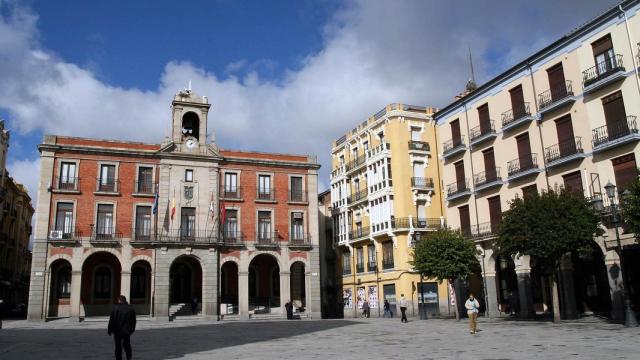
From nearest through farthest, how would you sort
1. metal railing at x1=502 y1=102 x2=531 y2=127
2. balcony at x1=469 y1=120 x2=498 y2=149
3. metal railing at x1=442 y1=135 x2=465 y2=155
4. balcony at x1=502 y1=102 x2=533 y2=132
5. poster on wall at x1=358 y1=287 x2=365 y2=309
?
balcony at x1=502 y1=102 x2=533 y2=132
metal railing at x1=502 y1=102 x2=531 y2=127
balcony at x1=469 y1=120 x2=498 y2=149
metal railing at x1=442 y1=135 x2=465 y2=155
poster on wall at x1=358 y1=287 x2=365 y2=309

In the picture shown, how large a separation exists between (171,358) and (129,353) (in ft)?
5.33

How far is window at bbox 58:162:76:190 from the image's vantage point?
41.7 metres

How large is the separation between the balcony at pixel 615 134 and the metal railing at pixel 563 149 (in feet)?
3.42

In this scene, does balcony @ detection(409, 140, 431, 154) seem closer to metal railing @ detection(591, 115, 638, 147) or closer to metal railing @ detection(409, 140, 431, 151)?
metal railing @ detection(409, 140, 431, 151)

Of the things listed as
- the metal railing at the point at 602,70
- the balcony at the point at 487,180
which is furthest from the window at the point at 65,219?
the metal railing at the point at 602,70

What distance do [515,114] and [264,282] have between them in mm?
25192

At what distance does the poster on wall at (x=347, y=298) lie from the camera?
5066 cm

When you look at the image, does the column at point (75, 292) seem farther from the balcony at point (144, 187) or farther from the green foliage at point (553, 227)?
the green foliage at point (553, 227)

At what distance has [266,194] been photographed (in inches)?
1857

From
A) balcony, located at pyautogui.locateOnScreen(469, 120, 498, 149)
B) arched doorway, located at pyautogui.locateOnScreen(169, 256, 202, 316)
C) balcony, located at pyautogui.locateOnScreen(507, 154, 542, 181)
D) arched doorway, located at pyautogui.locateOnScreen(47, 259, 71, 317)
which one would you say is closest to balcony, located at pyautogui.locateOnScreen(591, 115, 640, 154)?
balcony, located at pyautogui.locateOnScreen(507, 154, 542, 181)

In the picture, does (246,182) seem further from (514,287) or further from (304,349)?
(304,349)

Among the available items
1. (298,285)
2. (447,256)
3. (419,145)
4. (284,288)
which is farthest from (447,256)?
(298,285)

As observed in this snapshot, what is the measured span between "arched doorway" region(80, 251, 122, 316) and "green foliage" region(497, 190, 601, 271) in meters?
30.0

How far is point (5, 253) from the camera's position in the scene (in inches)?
2291
